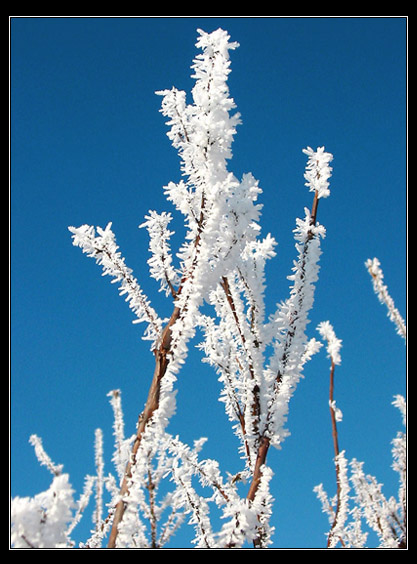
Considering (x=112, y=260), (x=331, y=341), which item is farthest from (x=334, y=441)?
(x=112, y=260)

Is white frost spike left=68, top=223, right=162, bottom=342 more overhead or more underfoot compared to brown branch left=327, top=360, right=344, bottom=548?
more overhead

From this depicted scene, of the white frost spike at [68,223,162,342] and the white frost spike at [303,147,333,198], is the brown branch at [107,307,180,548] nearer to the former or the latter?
the white frost spike at [68,223,162,342]

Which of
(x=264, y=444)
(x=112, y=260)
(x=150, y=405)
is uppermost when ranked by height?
(x=112, y=260)

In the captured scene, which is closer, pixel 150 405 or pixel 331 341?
pixel 150 405

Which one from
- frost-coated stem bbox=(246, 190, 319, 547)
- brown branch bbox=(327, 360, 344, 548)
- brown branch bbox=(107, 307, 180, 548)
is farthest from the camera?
brown branch bbox=(327, 360, 344, 548)

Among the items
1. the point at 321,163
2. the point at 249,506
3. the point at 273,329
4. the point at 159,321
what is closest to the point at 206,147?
the point at 321,163

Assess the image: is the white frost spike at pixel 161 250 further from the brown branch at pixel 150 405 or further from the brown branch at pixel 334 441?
the brown branch at pixel 334 441

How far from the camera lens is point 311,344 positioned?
98.9 inches

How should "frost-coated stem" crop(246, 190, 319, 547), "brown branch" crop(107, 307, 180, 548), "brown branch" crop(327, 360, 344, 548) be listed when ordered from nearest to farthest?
"brown branch" crop(107, 307, 180, 548)
"frost-coated stem" crop(246, 190, 319, 547)
"brown branch" crop(327, 360, 344, 548)

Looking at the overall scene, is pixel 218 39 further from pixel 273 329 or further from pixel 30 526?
pixel 30 526

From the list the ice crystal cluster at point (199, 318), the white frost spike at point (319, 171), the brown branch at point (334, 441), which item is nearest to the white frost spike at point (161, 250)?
the ice crystal cluster at point (199, 318)

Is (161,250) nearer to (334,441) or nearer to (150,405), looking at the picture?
(150,405)

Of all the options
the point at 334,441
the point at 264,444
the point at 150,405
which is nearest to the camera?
the point at 150,405

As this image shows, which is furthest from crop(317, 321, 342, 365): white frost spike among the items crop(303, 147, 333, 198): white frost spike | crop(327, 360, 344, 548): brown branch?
crop(303, 147, 333, 198): white frost spike
